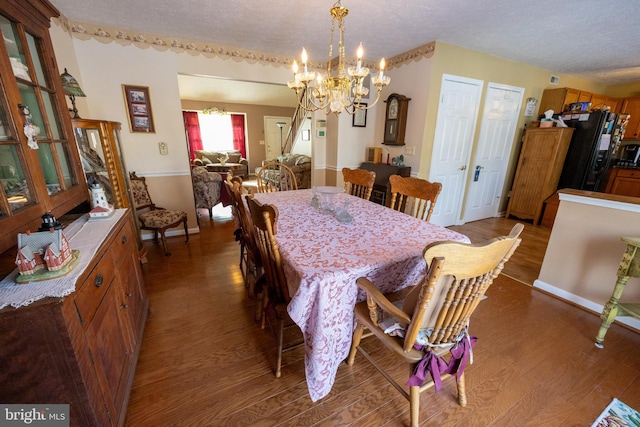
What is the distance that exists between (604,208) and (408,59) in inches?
Answer: 103

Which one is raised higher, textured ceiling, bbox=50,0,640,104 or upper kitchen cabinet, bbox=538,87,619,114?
textured ceiling, bbox=50,0,640,104

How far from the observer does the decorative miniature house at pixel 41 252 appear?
806 millimetres

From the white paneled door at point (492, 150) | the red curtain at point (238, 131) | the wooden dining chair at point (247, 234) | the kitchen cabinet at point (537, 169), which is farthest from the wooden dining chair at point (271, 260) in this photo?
the red curtain at point (238, 131)

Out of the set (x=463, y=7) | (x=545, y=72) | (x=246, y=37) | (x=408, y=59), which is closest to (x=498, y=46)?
(x=408, y=59)

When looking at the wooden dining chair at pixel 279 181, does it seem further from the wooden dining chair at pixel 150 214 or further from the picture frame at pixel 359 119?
the picture frame at pixel 359 119

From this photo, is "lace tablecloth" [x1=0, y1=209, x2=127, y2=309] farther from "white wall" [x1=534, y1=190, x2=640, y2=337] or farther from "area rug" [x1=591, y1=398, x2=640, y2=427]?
"white wall" [x1=534, y1=190, x2=640, y2=337]

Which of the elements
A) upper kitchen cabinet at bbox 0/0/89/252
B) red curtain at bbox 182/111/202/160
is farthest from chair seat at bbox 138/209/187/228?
red curtain at bbox 182/111/202/160

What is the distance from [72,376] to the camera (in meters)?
0.79

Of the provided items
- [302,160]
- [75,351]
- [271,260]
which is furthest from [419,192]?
[302,160]

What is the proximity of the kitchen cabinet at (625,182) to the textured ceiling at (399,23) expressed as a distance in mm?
1883

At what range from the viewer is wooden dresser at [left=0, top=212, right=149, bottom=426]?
→ 0.72 meters

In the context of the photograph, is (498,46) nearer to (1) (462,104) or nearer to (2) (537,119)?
(1) (462,104)

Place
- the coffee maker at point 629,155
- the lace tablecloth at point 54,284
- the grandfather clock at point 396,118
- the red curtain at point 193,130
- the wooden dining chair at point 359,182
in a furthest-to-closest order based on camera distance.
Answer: the red curtain at point 193,130
the coffee maker at point 629,155
the grandfather clock at point 396,118
the wooden dining chair at point 359,182
the lace tablecloth at point 54,284

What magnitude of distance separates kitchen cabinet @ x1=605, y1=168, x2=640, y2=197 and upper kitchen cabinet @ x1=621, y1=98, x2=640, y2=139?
76cm
